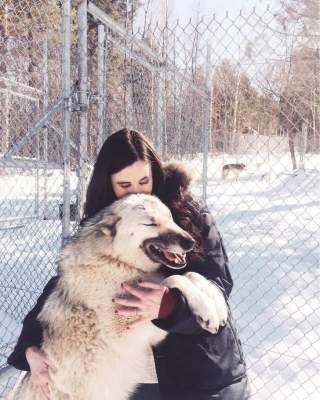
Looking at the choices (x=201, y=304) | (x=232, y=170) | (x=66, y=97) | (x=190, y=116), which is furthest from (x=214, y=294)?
(x=232, y=170)

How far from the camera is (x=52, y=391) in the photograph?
1813 millimetres

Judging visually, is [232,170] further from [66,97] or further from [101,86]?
[66,97]

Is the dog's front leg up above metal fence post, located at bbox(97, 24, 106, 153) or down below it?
below

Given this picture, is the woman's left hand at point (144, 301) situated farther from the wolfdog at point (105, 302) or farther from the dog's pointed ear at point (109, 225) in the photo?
the dog's pointed ear at point (109, 225)

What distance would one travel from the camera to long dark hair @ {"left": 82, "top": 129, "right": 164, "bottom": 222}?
76.1 inches

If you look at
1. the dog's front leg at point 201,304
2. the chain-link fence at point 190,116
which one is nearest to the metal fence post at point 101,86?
the chain-link fence at point 190,116

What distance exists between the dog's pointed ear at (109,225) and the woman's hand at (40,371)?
0.59 m

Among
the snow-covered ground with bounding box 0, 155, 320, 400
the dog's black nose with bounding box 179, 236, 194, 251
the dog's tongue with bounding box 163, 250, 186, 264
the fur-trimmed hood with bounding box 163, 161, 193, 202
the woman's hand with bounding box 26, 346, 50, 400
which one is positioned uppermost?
the fur-trimmed hood with bounding box 163, 161, 193, 202

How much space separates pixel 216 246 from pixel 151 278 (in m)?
0.36

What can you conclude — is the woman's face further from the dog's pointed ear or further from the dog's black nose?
the dog's black nose

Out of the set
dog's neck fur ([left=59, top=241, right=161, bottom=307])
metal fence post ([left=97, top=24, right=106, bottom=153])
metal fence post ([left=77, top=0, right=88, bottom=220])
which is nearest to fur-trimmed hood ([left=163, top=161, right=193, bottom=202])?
dog's neck fur ([left=59, top=241, right=161, bottom=307])

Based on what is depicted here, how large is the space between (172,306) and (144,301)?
11 cm

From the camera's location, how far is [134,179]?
1.96m

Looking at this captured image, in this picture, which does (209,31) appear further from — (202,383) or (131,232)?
(202,383)
